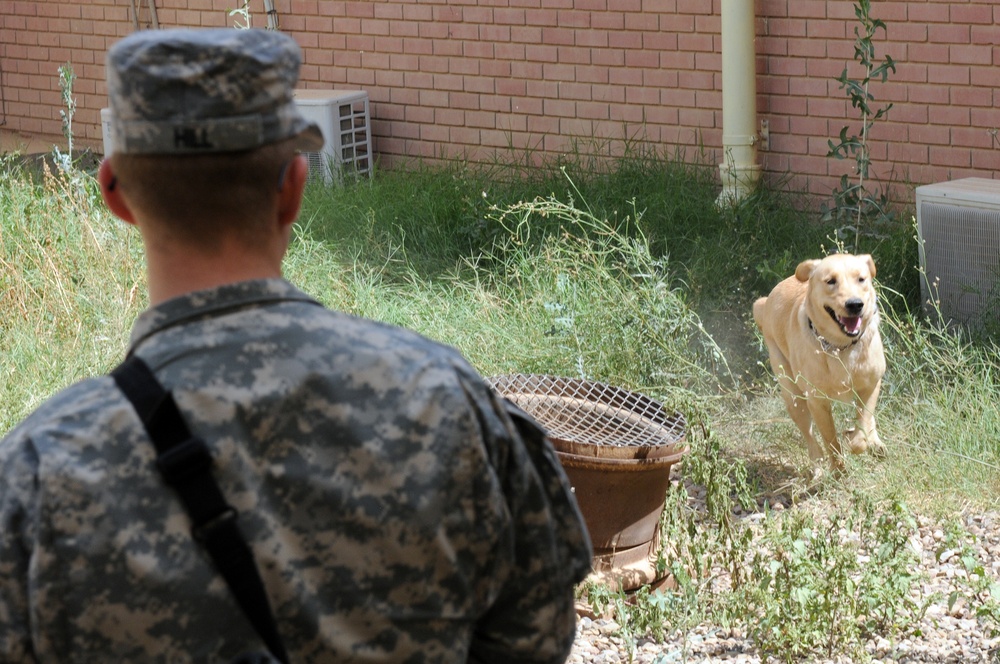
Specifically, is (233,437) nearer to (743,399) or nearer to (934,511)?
(934,511)

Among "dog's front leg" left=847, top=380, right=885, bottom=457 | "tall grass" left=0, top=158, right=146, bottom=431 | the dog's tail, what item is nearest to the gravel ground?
"dog's front leg" left=847, top=380, right=885, bottom=457

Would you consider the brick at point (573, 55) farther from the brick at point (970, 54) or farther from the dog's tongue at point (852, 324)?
the dog's tongue at point (852, 324)

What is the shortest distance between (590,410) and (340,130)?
5.72 meters

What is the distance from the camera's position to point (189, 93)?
1433mm

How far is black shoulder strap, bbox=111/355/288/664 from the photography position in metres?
1.39

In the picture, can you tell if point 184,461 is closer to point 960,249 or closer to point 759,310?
point 759,310

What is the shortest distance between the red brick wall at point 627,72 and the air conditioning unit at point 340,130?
196 millimetres

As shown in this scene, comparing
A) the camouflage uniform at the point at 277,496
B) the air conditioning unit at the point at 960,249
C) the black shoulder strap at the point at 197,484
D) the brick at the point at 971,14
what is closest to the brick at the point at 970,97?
the brick at the point at 971,14

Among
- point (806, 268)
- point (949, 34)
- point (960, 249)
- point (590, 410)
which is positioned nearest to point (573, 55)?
point (949, 34)

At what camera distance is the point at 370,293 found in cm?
684

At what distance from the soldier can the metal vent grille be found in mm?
2764

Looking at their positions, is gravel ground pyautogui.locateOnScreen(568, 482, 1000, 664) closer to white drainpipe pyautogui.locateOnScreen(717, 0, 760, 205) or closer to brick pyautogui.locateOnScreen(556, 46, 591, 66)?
white drainpipe pyautogui.locateOnScreen(717, 0, 760, 205)

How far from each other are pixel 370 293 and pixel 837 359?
2.70 m

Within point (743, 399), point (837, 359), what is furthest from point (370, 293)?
point (837, 359)
